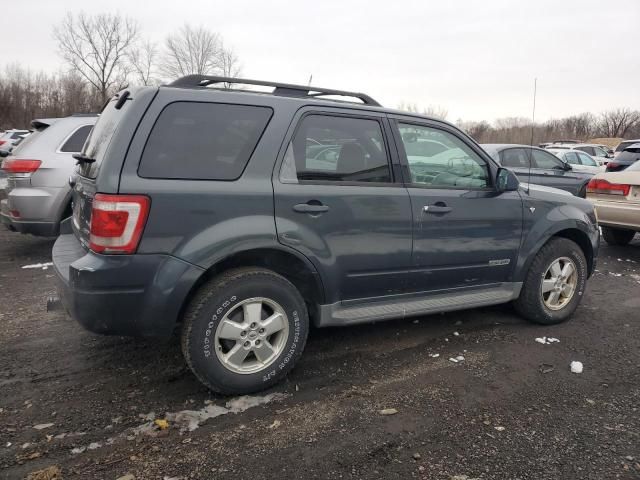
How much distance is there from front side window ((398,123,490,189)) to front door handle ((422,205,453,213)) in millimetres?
168

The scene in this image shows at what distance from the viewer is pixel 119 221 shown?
255 centimetres

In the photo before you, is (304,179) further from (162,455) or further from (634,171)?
(634,171)

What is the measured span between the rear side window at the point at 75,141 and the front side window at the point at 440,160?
4598mm

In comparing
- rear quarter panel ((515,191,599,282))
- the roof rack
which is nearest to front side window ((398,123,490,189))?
the roof rack

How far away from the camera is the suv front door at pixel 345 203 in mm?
3004

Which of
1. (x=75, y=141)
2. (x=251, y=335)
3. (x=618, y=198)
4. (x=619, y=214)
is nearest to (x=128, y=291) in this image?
(x=251, y=335)

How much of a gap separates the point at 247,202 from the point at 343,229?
2.25 feet

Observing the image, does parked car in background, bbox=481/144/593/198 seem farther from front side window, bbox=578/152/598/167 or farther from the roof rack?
the roof rack

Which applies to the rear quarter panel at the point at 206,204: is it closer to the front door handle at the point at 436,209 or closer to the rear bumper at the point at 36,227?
the front door handle at the point at 436,209

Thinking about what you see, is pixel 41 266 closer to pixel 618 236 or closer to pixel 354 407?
pixel 354 407

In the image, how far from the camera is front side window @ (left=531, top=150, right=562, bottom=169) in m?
10.2

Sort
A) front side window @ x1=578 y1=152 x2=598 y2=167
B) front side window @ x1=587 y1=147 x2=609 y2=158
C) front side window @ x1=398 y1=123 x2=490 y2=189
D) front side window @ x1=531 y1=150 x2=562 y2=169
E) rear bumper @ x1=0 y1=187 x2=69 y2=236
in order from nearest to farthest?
1. front side window @ x1=398 y1=123 x2=490 y2=189
2. rear bumper @ x1=0 y1=187 x2=69 y2=236
3. front side window @ x1=531 y1=150 x2=562 y2=169
4. front side window @ x1=578 y1=152 x2=598 y2=167
5. front side window @ x1=587 y1=147 x2=609 y2=158

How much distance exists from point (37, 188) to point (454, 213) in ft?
16.7

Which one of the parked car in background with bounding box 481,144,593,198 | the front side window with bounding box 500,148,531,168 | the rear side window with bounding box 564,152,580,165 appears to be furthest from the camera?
the rear side window with bounding box 564,152,580,165
